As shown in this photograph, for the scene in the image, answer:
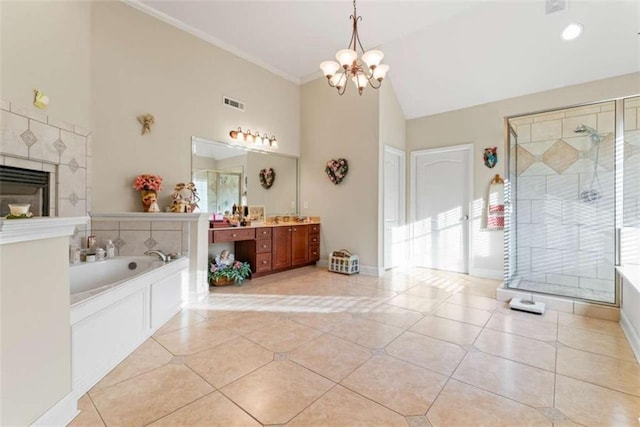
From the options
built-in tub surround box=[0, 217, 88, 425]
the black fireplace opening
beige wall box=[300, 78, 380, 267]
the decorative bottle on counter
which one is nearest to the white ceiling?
beige wall box=[300, 78, 380, 267]

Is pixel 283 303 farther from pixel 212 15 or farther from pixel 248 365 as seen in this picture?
pixel 212 15

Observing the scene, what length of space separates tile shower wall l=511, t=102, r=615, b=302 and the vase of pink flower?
180 inches

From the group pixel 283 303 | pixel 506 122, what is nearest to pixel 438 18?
pixel 506 122

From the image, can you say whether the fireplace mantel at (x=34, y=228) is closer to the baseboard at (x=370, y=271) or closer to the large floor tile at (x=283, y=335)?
the large floor tile at (x=283, y=335)

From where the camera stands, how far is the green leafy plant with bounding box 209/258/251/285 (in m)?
4.06

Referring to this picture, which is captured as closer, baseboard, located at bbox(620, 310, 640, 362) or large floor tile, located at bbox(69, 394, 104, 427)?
large floor tile, located at bbox(69, 394, 104, 427)

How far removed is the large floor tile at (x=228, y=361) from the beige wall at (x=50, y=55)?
9.03 ft

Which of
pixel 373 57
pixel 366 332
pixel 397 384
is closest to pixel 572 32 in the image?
pixel 373 57

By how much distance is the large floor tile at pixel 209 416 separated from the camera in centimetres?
150

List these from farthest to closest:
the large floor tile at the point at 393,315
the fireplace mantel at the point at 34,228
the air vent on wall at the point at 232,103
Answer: the air vent on wall at the point at 232,103, the large floor tile at the point at 393,315, the fireplace mantel at the point at 34,228

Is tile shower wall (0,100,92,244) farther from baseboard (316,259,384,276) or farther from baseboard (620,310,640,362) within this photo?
baseboard (620,310,640,362)

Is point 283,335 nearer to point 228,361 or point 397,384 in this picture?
point 228,361

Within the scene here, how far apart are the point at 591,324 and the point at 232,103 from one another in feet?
17.2

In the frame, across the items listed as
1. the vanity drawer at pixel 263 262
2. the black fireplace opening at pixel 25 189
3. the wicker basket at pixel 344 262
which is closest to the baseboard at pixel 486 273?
the wicker basket at pixel 344 262
